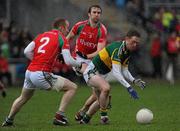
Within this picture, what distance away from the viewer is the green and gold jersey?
51.9 ft

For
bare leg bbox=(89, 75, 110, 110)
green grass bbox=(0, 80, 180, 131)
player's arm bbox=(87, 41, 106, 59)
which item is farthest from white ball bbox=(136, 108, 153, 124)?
player's arm bbox=(87, 41, 106, 59)

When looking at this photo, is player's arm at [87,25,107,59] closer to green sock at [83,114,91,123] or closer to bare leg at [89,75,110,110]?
bare leg at [89,75,110,110]

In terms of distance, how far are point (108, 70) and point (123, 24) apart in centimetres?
2221

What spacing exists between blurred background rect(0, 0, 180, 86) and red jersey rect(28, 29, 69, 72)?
1856cm

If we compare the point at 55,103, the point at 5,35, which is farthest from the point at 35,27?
the point at 55,103

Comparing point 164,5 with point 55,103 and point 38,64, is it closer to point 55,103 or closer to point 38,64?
point 55,103

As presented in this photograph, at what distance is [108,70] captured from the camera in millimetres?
16469

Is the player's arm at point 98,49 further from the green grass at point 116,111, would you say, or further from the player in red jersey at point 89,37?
the green grass at point 116,111

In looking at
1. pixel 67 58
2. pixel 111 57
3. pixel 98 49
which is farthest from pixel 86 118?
pixel 98 49

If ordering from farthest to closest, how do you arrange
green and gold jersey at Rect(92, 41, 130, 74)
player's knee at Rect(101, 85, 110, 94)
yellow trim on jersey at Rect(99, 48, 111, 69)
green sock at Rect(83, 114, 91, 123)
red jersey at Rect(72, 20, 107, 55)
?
1. red jersey at Rect(72, 20, 107, 55)
2. green sock at Rect(83, 114, 91, 123)
3. yellow trim on jersey at Rect(99, 48, 111, 69)
4. player's knee at Rect(101, 85, 110, 94)
5. green and gold jersey at Rect(92, 41, 130, 74)

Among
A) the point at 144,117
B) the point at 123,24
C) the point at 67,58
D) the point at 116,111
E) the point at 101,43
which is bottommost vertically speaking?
the point at 123,24

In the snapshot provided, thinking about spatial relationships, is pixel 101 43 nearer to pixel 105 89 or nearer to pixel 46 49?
pixel 105 89

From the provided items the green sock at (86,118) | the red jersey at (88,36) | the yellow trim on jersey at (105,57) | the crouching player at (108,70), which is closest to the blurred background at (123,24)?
the red jersey at (88,36)

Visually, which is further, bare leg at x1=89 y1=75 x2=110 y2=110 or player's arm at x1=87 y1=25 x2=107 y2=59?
player's arm at x1=87 y1=25 x2=107 y2=59
